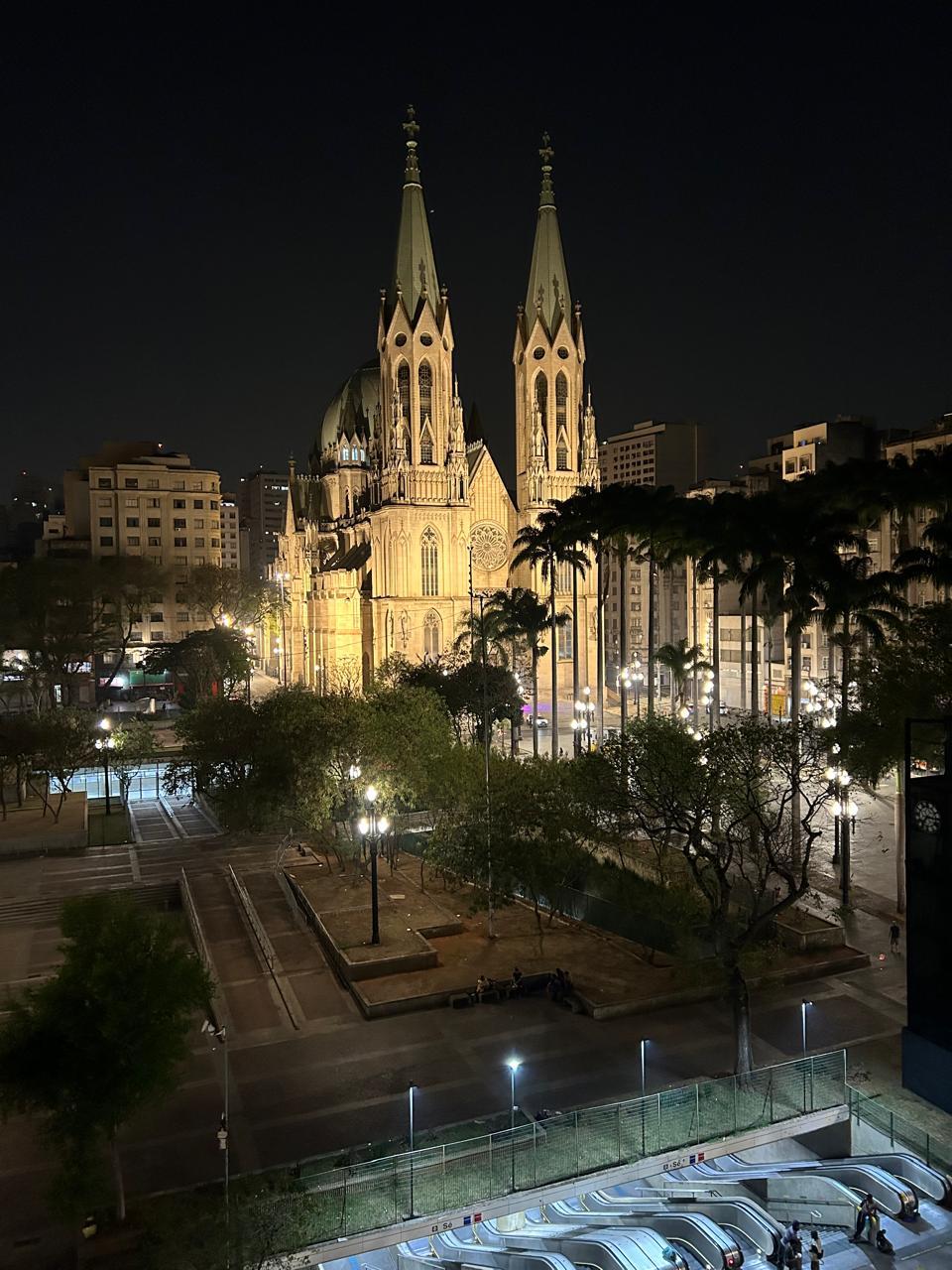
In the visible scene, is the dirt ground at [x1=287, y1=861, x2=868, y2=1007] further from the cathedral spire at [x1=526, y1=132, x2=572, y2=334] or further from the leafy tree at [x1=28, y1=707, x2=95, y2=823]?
the cathedral spire at [x1=526, y1=132, x2=572, y2=334]

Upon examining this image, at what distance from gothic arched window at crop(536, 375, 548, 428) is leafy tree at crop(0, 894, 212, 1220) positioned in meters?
79.3

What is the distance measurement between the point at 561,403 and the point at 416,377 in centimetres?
1437

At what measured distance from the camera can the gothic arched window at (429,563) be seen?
8562 cm

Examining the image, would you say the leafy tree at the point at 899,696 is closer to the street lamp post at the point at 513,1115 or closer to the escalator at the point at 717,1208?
the escalator at the point at 717,1208

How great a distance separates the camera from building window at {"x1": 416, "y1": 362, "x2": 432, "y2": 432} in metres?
88.3

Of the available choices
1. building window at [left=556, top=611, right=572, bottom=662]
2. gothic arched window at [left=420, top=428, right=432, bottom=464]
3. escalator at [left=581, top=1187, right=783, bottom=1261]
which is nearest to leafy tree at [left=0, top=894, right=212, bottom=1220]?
escalator at [left=581, top=1187, right=783, bottom=1261]

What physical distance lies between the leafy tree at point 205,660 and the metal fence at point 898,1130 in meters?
61.0

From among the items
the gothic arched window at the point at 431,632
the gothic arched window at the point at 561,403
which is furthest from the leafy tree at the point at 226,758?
the gothic arched window at the point at 561,403

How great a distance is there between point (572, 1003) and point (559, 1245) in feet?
25.4

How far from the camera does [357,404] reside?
368 ft

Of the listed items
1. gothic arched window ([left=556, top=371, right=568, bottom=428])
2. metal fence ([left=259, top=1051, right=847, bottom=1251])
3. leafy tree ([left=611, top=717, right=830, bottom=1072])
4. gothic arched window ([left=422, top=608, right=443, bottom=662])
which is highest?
gothic arched window ([left=556, top=371, right=568, bottom=428])

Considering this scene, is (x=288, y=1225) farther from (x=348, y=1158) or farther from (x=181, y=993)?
(x=181, y=993)

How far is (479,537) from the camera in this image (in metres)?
90.0

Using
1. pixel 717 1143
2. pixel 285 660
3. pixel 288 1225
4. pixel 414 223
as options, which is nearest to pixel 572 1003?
pixel 717 1143
